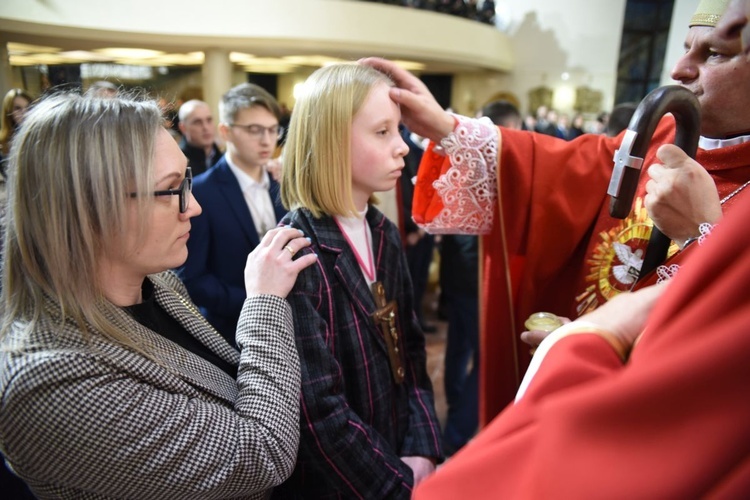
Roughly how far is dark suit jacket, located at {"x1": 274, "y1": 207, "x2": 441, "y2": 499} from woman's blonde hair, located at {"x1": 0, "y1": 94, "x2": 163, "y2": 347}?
469 mm

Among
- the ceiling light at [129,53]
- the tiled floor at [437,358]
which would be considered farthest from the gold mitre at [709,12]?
the ceiling light at [129,53]

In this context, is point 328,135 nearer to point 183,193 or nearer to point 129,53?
point 183,193

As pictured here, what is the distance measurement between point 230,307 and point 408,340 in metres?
0.93

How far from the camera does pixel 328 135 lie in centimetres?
140

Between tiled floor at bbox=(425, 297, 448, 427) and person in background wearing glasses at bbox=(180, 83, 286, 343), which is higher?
person in background wearing glasses at bbox=(180, 83, 286, 343)

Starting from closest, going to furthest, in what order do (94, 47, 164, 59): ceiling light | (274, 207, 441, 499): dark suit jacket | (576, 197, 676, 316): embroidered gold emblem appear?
(274, 207, 441, 499): dark suit jacket, (576, 197, 676, 316): embroidered gold emblem, (94, 47, 164, 59): ceiling light

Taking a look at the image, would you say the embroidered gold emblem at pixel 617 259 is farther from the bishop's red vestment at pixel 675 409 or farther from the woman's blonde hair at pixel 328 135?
the bishop's red vestment at pixel 675 409

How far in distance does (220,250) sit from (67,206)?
143 cm

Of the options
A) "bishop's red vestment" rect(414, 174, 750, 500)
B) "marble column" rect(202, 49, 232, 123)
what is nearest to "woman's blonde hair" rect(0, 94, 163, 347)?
"bishop's red vestment" rect(414, 174, 750, 500)

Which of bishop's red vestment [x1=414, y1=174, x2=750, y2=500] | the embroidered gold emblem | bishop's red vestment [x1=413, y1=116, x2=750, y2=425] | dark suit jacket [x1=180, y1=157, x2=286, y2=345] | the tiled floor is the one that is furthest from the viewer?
the tiled floor

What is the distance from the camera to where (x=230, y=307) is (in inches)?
87.7

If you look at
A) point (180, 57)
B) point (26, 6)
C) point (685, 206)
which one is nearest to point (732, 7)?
point (685, 206)

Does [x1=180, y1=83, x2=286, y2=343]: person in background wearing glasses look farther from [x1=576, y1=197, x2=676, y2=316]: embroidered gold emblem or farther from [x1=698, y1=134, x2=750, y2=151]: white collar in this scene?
[x1=698, y1=134, x2=750, y2=151]: white collar

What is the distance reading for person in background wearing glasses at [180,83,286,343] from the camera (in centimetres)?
225
